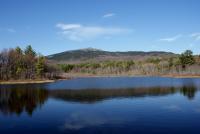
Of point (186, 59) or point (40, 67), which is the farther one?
point (186, 59)

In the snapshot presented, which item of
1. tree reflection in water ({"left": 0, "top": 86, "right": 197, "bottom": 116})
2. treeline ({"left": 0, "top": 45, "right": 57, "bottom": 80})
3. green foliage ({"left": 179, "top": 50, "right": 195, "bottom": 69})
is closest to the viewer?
tree reflection in water ({"left": 0, "top": 86, "right": 197, "bottom": 116})

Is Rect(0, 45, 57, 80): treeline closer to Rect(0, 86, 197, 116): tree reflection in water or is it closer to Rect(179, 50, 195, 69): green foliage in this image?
Rect(0, 86, 197, 116): tree reflection in water

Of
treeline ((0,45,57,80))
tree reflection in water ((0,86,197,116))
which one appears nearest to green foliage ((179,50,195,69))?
treeline ((0,45,57,80))

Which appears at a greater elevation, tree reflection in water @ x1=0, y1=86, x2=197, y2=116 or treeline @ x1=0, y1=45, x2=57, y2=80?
treeline @ x1=0, y1=45, x2=57, y2=80

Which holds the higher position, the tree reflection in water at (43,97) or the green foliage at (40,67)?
the green foliage at (40,67)

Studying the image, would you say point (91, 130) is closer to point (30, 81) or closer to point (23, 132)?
point (23, 132)

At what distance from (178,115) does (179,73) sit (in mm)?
137930

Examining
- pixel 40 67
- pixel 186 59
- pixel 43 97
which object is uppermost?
pixel 186 59

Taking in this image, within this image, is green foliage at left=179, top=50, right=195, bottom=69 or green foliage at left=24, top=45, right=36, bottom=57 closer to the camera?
green foliage at left=24, top=45, right=36, bottom=57

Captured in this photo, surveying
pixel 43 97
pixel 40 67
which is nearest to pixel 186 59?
pixel 40 67

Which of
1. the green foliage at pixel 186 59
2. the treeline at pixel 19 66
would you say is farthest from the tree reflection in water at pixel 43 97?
the green foliage at pixel 186 59

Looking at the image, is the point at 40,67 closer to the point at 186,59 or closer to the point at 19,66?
the point at 19,66

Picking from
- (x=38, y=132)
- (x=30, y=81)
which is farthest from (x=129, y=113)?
(x=30, y=81)

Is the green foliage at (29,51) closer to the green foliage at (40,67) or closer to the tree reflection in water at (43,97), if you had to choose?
the green foliage at (40,67)
